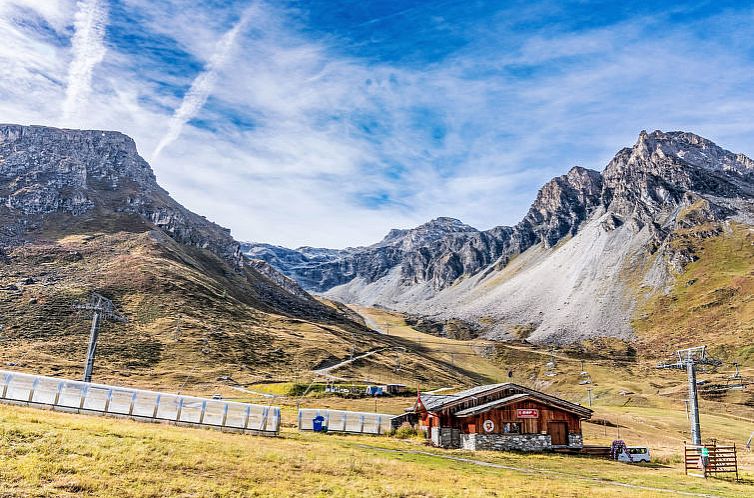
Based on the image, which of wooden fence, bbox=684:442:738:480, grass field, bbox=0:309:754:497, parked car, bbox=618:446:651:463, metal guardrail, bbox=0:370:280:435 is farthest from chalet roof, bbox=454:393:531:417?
metal guardrail, bbox=0:370:280:435

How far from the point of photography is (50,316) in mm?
103938

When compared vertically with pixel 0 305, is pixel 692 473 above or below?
below

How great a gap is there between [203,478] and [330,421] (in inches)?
1113

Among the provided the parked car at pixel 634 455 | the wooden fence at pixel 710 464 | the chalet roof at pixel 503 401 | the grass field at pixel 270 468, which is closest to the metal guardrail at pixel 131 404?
the grass field at pixel 270 468

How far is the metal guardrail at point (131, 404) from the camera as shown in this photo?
3141 centimetres

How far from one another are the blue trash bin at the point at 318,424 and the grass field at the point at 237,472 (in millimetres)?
12012

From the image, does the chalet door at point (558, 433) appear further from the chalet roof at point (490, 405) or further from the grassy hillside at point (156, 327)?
the grassy hillside at point (156, 327)

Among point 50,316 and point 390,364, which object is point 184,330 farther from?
point 390,364

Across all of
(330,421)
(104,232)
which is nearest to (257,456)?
(330,421)

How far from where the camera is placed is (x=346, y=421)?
153 feet

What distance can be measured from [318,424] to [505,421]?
16.7m

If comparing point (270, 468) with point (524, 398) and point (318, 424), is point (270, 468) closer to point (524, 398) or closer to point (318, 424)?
point (318, 424)

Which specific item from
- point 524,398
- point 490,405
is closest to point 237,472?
point 490,405

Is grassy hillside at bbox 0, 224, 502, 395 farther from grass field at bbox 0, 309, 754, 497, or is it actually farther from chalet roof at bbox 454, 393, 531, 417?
grass field at bbox 0, 309, 754, 497
